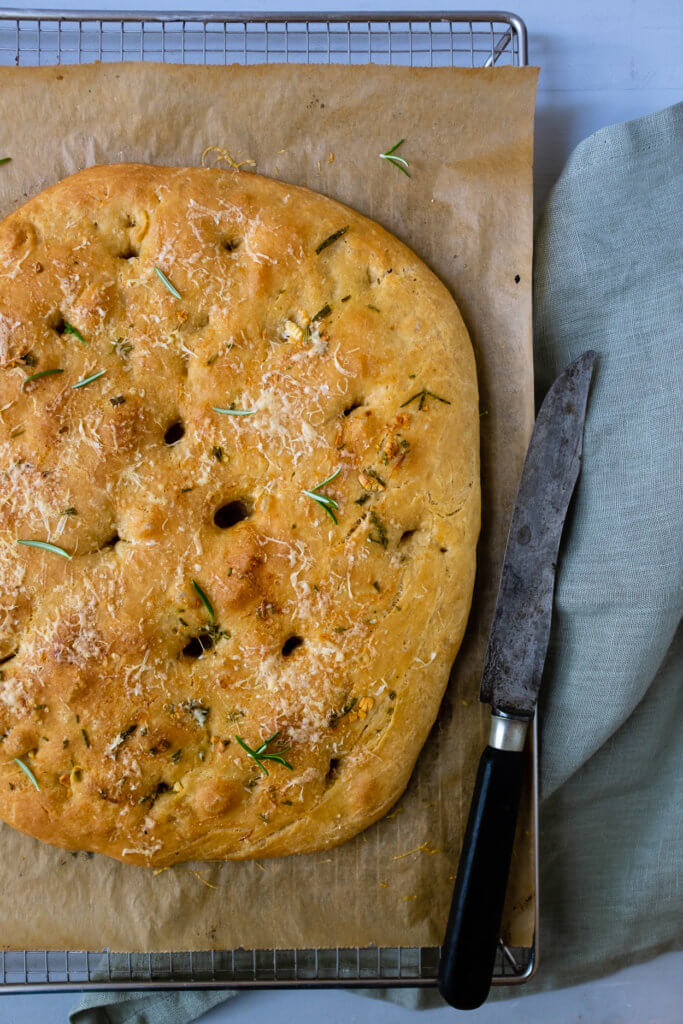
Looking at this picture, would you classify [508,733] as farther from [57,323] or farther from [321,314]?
[57,323]

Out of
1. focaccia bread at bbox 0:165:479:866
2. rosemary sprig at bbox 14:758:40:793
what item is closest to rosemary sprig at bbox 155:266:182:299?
focaccia bread at bbox 0:165:479:866

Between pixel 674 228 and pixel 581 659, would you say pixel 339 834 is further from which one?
pixel 674 228

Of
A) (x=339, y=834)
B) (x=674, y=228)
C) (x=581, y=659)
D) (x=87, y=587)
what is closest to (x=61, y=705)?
(x=87, y=587)

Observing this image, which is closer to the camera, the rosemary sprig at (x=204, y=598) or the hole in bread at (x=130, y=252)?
the rosemary sprig at (x=204, y=598)

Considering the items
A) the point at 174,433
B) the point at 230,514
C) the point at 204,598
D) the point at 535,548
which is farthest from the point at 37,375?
the point at 535,548

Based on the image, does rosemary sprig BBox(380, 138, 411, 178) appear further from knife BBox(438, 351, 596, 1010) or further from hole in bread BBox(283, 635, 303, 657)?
hole in bread BBox(283, 635, 303, 657)

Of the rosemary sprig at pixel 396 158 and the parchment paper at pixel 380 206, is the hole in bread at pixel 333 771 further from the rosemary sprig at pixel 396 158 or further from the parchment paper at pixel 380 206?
the rosemary sprig at pixel 396 158

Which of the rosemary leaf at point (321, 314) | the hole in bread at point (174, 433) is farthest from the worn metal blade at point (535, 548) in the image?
the hole in bread at point (174, 433)
